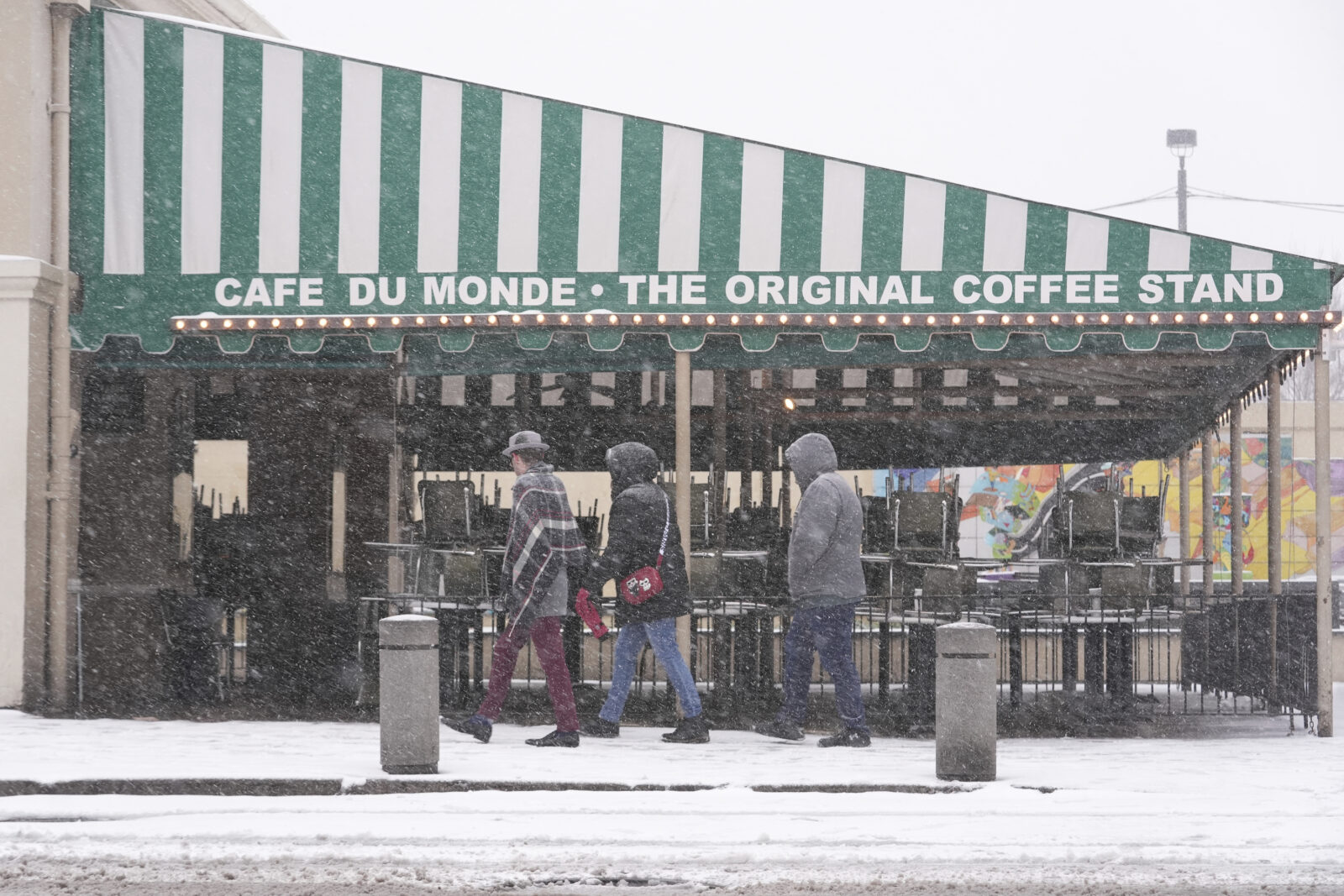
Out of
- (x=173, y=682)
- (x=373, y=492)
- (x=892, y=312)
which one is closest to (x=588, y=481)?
(x=373, y=492)

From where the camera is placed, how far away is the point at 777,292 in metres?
11.0

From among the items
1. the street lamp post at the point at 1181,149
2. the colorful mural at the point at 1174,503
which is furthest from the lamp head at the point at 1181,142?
the colorful mural at the point at 1174,503

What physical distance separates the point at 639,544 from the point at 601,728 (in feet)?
4.75

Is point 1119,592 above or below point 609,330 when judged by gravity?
below

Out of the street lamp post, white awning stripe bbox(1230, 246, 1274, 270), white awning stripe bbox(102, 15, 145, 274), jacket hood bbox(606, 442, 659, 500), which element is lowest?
jacket hood bbox(606, 442, 659, 500)

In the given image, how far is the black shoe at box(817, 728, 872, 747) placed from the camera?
1006 cm

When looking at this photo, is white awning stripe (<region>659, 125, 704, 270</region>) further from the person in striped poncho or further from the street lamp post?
the street lamp post

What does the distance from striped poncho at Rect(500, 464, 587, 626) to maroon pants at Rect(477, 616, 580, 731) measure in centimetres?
13

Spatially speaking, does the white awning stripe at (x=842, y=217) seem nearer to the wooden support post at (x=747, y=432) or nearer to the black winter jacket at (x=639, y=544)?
the black winter jacket at (x=639, y=544)

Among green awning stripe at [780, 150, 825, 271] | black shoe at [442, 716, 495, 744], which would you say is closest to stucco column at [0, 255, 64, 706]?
black shoe at [442, 716, 495, 744]

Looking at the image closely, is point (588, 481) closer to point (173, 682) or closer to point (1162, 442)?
point (1162, 442)

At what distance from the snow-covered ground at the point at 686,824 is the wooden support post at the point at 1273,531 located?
181cm

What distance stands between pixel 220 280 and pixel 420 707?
4518mm

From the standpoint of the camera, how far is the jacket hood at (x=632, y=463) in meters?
10.0
